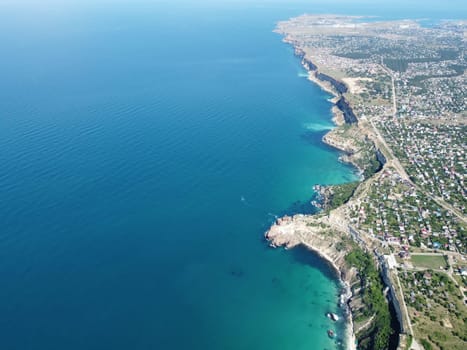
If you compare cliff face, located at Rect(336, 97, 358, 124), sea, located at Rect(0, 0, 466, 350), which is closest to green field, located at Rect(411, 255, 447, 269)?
sea, located at Rect(0, 0, 466, 350)

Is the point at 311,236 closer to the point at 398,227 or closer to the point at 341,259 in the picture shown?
Answer: the point at 341,259

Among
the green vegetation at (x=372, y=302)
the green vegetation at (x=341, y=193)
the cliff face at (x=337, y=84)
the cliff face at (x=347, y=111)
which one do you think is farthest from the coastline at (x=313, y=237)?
the cliff face at (x=337, y=84)

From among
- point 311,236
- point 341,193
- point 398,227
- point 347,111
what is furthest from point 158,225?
point 347,111

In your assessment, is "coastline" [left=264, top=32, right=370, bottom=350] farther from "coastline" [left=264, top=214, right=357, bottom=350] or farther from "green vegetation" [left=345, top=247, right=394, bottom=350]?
"green vegetation" [left=345, top=247, right=394, bottom=350]

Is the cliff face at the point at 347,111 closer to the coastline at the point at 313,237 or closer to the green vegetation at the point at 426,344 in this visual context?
the coastline at the point at 313,237

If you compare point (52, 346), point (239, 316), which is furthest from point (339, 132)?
point (52, 346)
